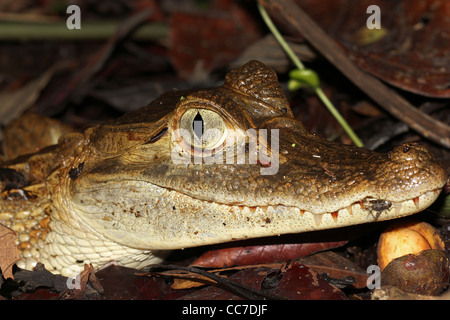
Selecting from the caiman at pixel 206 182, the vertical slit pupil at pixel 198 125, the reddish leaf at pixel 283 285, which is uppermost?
the vertical slit pupil at pixel 198 125

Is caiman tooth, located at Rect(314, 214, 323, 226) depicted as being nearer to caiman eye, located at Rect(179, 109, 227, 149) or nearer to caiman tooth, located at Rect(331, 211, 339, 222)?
caiman tooth, located at Rect(331, 211, 339, 222)

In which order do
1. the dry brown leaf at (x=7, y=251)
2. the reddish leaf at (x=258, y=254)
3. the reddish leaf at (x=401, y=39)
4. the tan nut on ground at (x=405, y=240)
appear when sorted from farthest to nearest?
the reddish leaf at (x=401, y=39) < the dry brown leaf at (x=7, y=251) < the reddish leaf at (x=258, y=254) < the tan nut on ground at (x=405, y=240)

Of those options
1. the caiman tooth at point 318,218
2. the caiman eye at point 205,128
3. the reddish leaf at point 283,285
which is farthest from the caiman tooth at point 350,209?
the caiman eye at point 205,128

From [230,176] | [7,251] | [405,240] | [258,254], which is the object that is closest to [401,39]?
[405,240]

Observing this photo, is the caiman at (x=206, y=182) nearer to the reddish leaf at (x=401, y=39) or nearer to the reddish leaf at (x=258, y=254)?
the reddish leaf at (x=258, y=254)

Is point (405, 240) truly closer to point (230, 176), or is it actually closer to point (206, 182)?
point (230, 176)

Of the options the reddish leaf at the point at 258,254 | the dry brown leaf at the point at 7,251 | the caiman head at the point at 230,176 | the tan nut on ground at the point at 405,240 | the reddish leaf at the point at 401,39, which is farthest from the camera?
the reddish leaf at the point at 401,39
